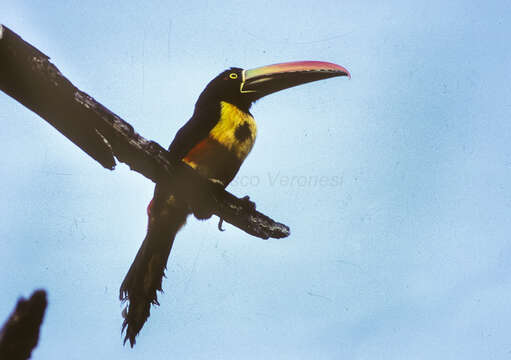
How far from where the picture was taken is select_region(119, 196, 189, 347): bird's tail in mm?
4801

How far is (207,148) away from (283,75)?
1278mm

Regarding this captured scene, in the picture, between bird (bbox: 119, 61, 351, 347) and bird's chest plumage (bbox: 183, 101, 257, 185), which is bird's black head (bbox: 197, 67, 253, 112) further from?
bird's chest plumage (bbox: 183, 101, 257, 185)

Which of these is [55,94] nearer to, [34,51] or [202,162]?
[34,51]

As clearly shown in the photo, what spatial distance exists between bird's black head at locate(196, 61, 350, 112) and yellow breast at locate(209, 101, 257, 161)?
8.6 inches

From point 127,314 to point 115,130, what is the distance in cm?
200

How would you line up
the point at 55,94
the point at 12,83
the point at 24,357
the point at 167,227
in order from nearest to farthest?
the point at 24,357
the point at 12,83
the point at 55,94
the point at 167,227

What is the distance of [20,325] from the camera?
37.1 inches

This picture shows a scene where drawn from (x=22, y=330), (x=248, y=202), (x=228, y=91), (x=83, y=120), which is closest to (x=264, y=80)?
(x=228, y=91)

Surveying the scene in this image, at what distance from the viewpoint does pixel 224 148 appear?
202 inches

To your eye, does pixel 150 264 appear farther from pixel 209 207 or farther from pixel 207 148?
pixel 207 148

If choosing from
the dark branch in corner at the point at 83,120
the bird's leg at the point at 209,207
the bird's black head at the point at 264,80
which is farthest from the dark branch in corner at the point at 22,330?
the bird's black head at the point at 264,80

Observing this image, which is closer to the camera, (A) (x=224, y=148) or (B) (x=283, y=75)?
(A) (x=224, y=148)

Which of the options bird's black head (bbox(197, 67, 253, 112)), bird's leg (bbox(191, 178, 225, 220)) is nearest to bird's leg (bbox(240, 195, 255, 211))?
bird's leg (bbox(191, 178, 225, 220))

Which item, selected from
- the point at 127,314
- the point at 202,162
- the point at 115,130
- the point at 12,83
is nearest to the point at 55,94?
the point at 12,83
